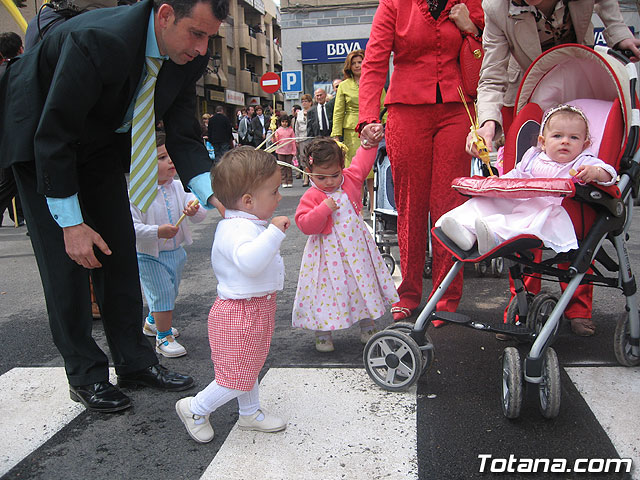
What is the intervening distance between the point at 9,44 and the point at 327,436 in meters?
6.10

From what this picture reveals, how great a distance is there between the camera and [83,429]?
2.63 m

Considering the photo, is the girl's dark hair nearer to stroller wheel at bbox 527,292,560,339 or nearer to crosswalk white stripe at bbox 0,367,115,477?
stroller wheel at bbox 527,292,560,339

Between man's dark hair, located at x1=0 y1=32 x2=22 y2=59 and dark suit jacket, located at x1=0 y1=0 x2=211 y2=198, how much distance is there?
4.65m

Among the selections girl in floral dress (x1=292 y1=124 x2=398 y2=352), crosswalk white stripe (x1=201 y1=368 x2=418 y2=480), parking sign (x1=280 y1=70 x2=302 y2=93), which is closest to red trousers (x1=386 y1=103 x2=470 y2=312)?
girl in floral dress (x1=292 y1=124 x2=398 y2=352)

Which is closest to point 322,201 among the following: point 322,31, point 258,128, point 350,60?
point 350,60

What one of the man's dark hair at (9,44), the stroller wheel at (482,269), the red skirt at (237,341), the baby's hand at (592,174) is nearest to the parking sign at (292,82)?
the man's dark hair at (9,44)

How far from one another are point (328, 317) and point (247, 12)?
54.8 metres

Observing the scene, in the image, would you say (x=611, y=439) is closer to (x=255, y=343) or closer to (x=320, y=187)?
(x=255, y=343)

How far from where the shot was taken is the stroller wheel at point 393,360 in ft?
8.97

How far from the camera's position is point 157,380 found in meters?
2.99

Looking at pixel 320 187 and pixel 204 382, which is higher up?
pixel 320 187

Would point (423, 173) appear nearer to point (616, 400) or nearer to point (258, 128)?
point (616, 400)

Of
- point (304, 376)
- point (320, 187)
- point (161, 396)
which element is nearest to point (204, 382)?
point (161, 396)

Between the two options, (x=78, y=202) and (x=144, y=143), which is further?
(x=144, y=143)
